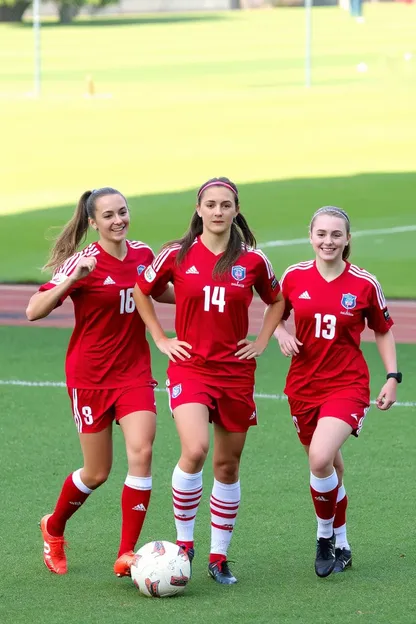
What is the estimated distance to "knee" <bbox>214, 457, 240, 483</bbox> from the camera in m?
6.50

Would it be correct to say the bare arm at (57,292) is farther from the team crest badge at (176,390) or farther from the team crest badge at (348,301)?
the team crest badge at (348,301)

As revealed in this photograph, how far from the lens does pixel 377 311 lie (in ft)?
21.8

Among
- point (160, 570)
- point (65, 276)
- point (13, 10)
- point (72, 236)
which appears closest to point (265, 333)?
point (65, 276)

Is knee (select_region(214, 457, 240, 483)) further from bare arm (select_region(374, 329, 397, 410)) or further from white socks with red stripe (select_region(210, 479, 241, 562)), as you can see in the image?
bare arm (select_region(374, 329, 397, 410))

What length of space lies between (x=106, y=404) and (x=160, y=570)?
895 mm

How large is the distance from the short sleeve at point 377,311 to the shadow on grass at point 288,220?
7930mm

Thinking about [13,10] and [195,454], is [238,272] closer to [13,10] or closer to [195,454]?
[195,454]

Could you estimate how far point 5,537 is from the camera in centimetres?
724

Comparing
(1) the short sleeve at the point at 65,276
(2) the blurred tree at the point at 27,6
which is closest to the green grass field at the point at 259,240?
(1) the short sleeve at the point at 65,276

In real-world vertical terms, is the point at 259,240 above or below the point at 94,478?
below

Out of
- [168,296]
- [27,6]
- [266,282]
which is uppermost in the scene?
[266,282]

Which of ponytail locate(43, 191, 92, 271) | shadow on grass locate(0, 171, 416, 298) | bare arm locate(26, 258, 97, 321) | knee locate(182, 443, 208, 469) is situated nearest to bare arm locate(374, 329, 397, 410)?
knee locate(182, 443, 208, 469)

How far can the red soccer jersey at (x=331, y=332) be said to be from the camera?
6.56m

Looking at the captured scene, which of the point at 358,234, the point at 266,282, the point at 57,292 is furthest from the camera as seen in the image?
the point at 358,234
